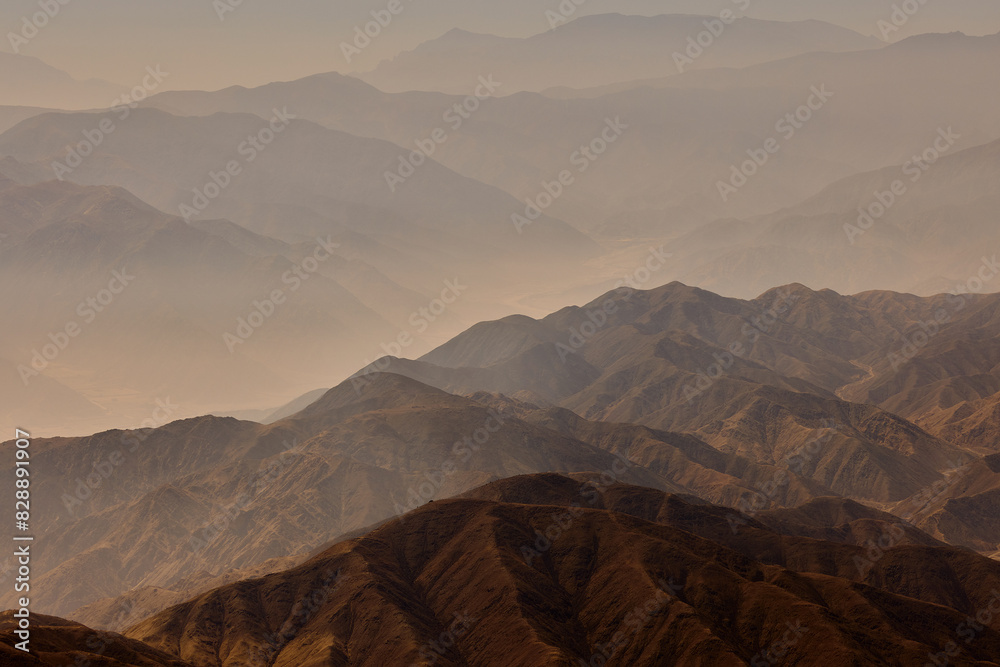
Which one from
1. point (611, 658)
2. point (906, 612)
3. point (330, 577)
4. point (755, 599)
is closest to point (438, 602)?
point (330, 577)

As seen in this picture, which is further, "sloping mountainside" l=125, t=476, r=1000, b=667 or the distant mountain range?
"sloping mountainside" l=125, t=476, r=1000, b=667

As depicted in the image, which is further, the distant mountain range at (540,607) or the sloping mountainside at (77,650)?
the distant mountain range at (540,607)

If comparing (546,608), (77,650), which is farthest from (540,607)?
(77,650)

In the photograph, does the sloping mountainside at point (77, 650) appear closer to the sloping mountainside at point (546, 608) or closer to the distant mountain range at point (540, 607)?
the distant mountain range at point (540, 607)

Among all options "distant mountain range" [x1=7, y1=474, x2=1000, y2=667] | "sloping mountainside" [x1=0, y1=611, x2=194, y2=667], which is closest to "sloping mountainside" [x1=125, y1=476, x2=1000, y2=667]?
"distant mountain range" [x1=7, y1=474, x2=1000, y2=667]

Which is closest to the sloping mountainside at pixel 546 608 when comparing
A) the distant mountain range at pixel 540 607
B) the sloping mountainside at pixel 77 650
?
the distant mountain range at pixel 540 607

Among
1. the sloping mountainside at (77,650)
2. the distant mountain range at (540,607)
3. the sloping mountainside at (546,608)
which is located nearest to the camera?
the sloping mountainside at (77,650)

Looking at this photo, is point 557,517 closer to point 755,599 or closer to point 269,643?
point 755,599

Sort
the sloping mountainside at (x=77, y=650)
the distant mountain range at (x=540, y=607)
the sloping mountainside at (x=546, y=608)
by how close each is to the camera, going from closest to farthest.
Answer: the sloping mountainside at (x=77, y=650) → the distant mountain range at (x=540, y=607) → the sloping mountainside at (x=546, y=608)

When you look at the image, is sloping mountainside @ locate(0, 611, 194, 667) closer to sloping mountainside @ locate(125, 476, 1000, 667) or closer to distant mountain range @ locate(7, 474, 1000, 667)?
distant mountain range @ locate(7, 474, 1000, 667)
